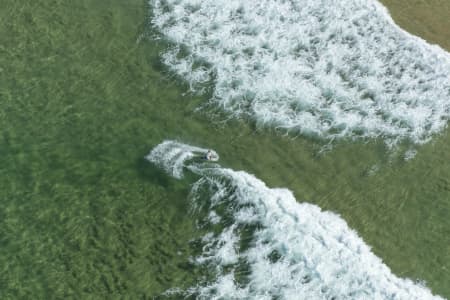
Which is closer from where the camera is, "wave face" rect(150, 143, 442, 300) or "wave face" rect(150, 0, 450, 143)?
"wave face" rect(150, 143, 442, 300)

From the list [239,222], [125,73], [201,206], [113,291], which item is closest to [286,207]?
[239,222]

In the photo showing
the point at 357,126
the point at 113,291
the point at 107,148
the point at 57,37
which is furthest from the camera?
the point at 57,37

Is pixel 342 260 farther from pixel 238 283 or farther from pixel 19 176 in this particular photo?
pixel 19 176

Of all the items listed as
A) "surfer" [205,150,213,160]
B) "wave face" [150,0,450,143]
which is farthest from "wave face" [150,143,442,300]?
"wave face" [150,0,450,143]

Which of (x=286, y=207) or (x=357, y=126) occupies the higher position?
(x=357, y=126)

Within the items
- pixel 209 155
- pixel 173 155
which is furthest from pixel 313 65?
pixel 173 155

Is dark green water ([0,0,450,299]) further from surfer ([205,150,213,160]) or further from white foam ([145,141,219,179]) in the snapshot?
surfer ([205,150,213,160])

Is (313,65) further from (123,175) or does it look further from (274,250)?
(123,175)

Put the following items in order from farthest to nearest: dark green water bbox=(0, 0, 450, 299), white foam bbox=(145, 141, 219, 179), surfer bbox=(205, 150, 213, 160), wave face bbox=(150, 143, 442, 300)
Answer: surfer bbox=(205, 150, 213, 160)
white foam bbox=(145, 141, 219, 179)
dark green water bbox=(0, 0, 450, 299)
wave face bbox=(150, 143, 442, 300)

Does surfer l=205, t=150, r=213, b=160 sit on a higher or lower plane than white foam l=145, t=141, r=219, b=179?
higher
